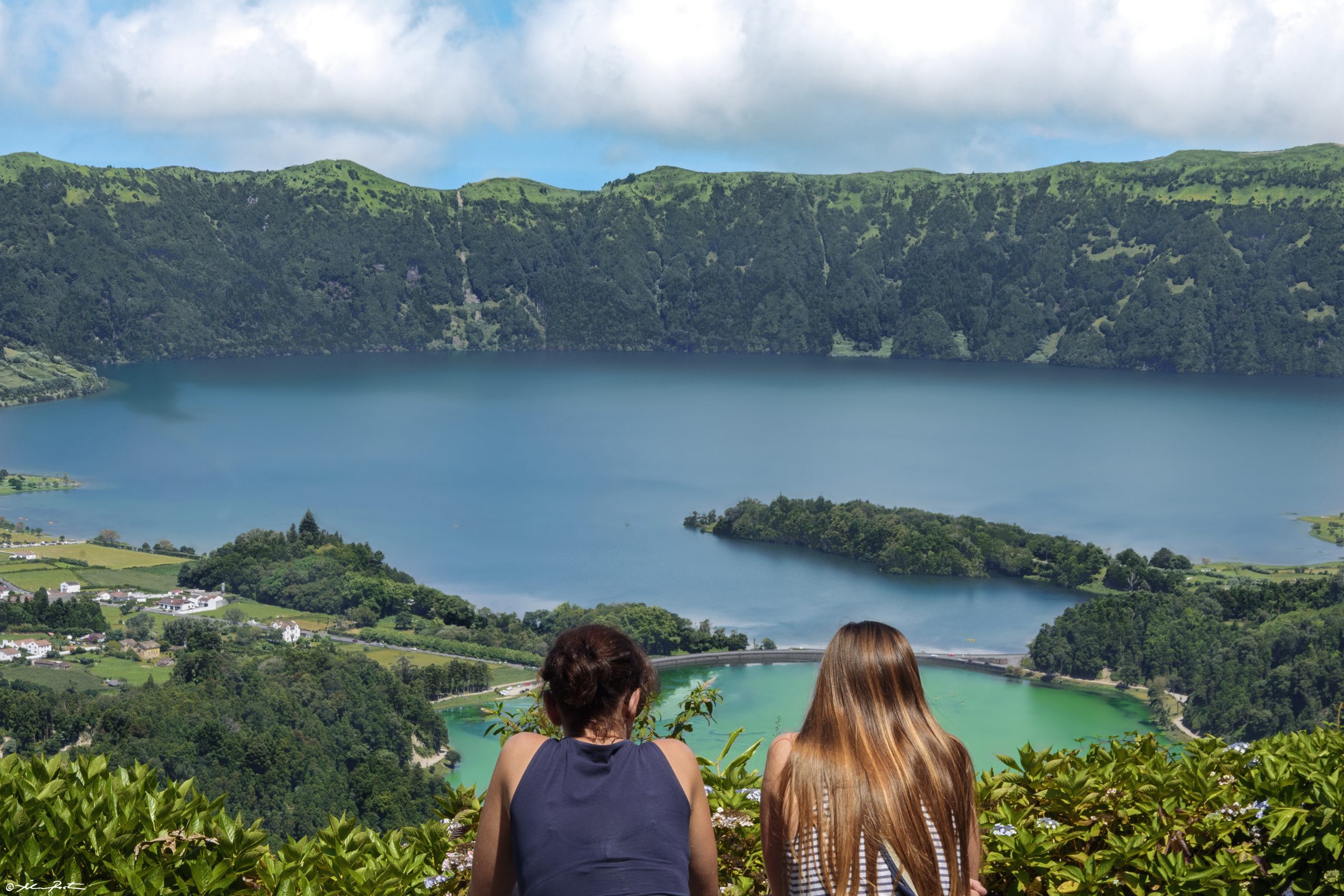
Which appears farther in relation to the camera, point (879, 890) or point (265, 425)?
point (265, 425)

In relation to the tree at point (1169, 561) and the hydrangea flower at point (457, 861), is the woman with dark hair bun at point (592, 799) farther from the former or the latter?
the tree at point (1169, 561)

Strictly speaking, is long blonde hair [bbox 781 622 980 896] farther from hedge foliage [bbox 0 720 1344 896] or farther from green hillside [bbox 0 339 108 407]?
green hillside [bbox 0 339 108 407]

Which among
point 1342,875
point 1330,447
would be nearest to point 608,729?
point 1342,875

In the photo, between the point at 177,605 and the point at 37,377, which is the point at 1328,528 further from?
the point at 37,377

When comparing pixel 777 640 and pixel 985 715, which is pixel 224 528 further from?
pixel 985 715

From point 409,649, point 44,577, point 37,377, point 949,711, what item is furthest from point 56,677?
point 37,377
